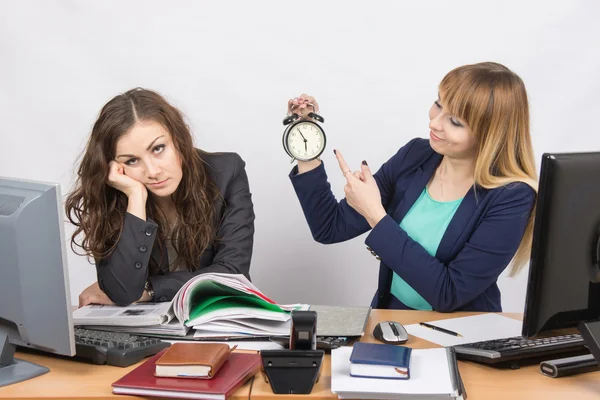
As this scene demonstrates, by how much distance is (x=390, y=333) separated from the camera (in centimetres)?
206

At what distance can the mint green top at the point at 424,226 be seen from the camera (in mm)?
2709

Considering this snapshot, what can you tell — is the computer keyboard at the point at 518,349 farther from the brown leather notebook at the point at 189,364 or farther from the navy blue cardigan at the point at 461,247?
the brown leather notebook at the point at 189,364

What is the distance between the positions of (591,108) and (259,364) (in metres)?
2.94

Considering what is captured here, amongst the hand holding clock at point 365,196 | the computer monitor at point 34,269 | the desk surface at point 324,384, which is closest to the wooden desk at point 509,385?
the desk surface at point 324,384

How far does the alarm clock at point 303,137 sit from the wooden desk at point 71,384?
1.14 metres

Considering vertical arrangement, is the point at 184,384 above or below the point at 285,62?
below

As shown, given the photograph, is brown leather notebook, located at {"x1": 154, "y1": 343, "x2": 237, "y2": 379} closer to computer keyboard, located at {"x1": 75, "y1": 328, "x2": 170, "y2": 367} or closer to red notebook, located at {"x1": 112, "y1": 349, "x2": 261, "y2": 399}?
red notebook, located at {"x1": 112, "y1": 349, "x2": 261, "y2": 399}

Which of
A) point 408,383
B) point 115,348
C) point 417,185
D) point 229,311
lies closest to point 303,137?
point 417,185

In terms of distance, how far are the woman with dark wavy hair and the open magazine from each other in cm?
33

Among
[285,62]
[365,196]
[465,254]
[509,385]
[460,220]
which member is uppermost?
[285,62]

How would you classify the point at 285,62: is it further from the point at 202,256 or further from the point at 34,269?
the point at 34,269

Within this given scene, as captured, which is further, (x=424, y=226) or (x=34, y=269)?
(x=424, y=226)

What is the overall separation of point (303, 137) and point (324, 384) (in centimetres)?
120

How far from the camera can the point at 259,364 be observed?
1829 millimetres
